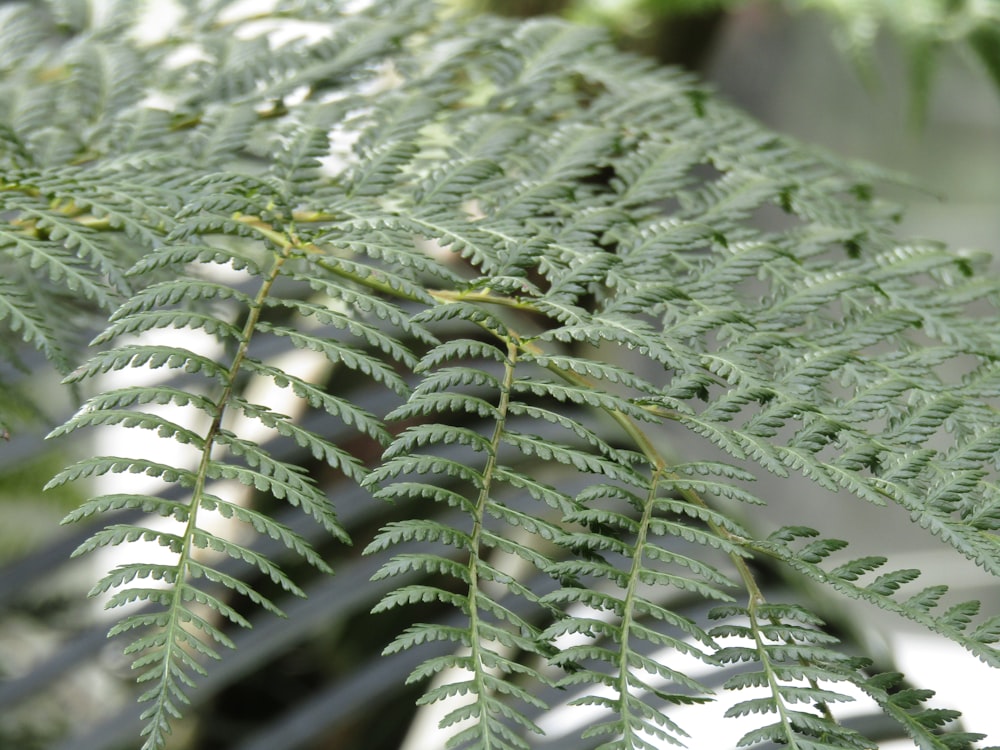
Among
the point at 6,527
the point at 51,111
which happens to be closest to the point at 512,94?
the point at 51,111

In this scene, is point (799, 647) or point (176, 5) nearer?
point (799, 647)

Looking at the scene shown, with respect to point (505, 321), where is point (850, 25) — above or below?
above

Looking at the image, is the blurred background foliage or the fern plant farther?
the blurred background foliage

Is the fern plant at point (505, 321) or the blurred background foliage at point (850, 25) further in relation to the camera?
the blurred background foliage at point (850, 25)

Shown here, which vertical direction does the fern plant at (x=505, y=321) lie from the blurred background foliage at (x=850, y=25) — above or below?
below

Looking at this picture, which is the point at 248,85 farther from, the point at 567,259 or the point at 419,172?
the point at 567,259

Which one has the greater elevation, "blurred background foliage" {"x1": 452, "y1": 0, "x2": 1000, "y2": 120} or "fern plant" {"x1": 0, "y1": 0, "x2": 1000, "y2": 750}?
"blurred background foliage" {"x1": 452, "y1": 0, "x2": 1000, "y2": 120}

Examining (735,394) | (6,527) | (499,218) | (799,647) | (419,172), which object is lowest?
(799,647)

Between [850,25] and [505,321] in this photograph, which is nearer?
A: [505,321]
